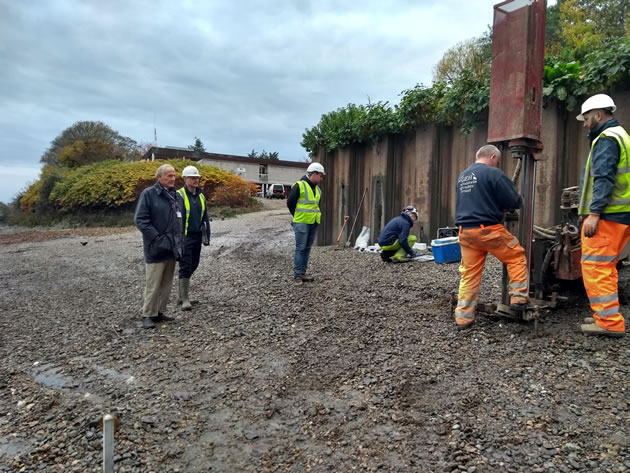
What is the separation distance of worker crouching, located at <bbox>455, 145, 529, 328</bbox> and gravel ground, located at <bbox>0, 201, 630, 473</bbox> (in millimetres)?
317

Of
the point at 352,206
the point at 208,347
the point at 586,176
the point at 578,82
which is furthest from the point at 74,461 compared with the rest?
the point at 352,206

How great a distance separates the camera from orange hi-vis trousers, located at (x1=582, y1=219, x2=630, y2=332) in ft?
12.5

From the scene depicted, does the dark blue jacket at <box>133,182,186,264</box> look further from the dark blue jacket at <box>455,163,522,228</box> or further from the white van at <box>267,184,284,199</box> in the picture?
the white van at <box>267,184,284,199</box>

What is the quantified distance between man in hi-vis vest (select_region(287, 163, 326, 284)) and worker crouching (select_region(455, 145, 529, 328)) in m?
3.17

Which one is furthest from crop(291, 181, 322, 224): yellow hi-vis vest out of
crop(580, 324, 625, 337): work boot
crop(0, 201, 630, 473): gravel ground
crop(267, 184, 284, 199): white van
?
crop(267, 184, 284, 199): white van

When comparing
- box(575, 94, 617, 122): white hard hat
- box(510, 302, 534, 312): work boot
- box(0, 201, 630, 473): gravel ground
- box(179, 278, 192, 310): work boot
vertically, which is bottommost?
box(0, 201, 630, 473): gravel ground

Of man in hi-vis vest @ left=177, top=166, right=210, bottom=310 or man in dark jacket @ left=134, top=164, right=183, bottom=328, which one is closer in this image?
man in dark jacket @ left=134, top=164, right=183, bottom=328

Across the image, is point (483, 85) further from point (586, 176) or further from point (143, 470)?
point (143, 470)

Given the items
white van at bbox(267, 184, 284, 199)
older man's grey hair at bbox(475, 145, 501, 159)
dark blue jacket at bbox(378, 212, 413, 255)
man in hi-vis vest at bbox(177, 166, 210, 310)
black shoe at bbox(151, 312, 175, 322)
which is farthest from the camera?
white van at bbox(267, 184, 284, 199)

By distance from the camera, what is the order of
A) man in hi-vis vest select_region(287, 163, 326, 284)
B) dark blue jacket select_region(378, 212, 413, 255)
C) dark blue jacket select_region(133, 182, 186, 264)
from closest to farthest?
dark blue jacket select_region(133, 182, 186, 264) → man in hi-vis vest select_region(287, 163, 326, 284) → dark blue jacket select_region(378, 212, 413, 255)

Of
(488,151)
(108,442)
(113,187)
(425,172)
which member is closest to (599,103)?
(488,151)

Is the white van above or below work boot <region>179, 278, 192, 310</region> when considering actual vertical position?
above

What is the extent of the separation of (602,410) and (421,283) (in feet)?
12.6

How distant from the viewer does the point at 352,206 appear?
11773 mm
